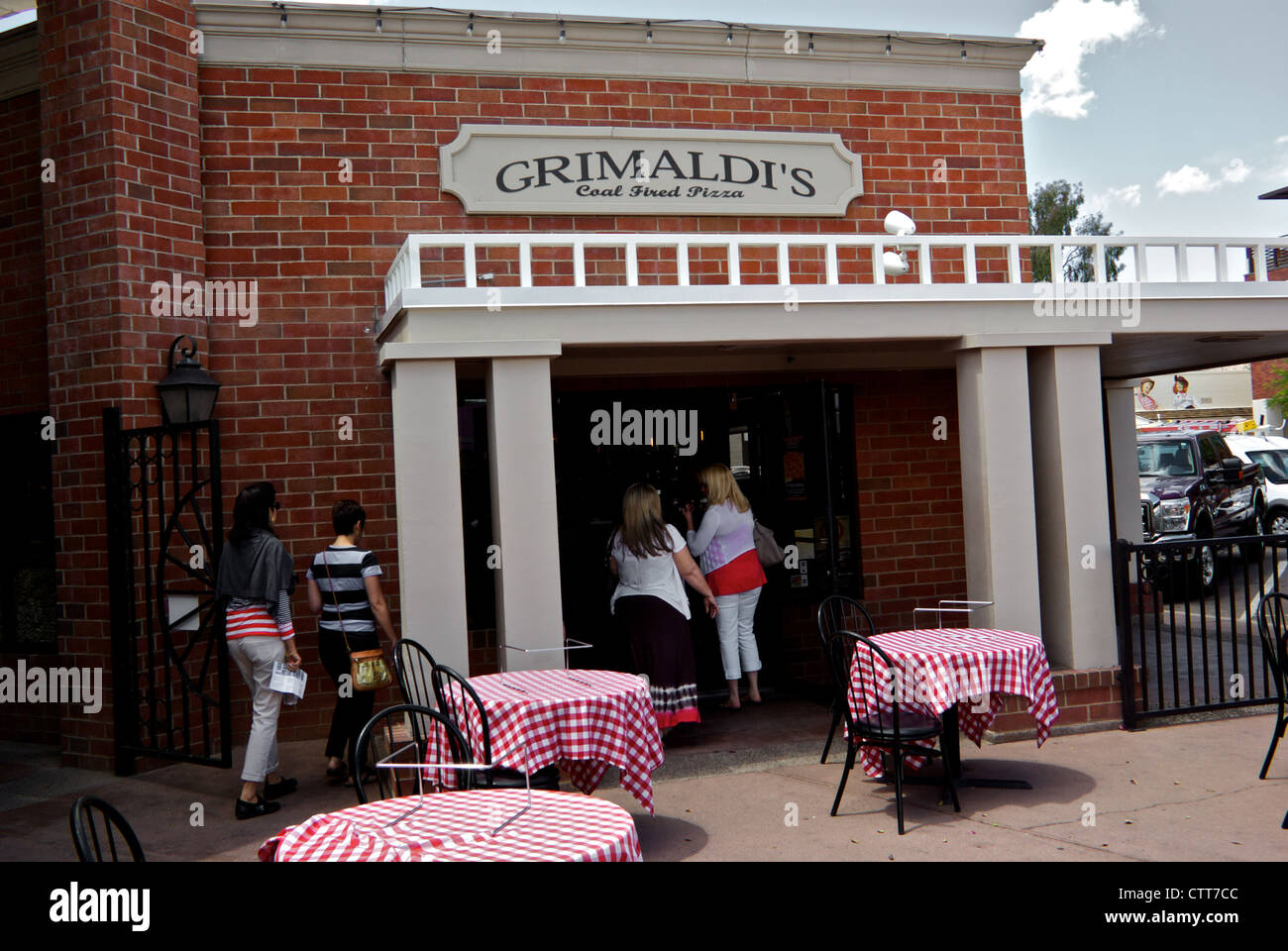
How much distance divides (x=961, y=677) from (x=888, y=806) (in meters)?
0.81

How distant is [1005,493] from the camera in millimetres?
6781

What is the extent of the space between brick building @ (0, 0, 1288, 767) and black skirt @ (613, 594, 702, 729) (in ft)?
2.58

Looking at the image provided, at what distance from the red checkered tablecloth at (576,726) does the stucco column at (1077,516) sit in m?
3.27

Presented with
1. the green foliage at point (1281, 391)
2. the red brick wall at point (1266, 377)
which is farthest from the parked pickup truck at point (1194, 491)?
the red brick wall at point (1266, 377)

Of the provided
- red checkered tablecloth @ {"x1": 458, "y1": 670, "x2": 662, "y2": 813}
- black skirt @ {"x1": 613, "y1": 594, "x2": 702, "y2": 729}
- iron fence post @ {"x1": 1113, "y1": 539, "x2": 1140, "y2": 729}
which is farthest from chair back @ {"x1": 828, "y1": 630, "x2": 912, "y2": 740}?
iron fence post @ {"x1": 1113, "y1": 539, "x2": 1140, "y2": 729}

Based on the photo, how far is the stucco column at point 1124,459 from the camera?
11133 mm

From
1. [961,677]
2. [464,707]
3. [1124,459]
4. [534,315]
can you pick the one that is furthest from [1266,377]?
[464,707]

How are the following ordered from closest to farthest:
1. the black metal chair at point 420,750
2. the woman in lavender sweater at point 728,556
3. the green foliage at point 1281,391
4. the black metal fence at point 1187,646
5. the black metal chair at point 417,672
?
the black metal chair at point 420,750 < the black metal chair at point 417,672 < the black metal fence at point 1187,646 < the woman in lavender sweater at point 728,556 < the green foliage at point 1281,391

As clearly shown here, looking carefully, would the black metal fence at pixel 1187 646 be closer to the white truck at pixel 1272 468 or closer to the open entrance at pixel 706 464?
the open entrance at pixel 706 464

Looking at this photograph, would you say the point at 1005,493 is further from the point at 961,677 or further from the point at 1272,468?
the point at 1272,468

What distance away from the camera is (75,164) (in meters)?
7.13

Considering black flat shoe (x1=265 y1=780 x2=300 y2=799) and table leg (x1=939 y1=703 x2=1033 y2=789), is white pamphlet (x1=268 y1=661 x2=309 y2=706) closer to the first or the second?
black flat shoe (x1=265 y1=780 x2=300 y2=799)
